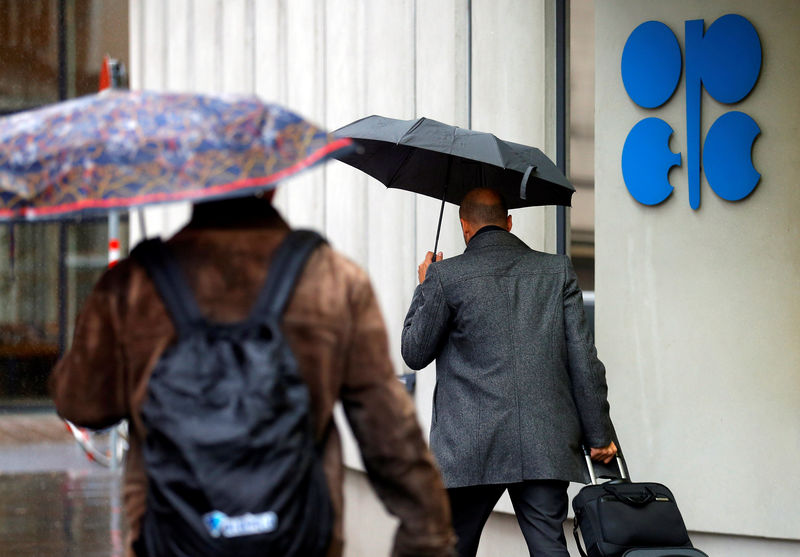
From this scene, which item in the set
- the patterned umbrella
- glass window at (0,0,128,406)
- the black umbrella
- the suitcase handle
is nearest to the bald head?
the black umbrella

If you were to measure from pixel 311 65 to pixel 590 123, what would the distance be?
280cm

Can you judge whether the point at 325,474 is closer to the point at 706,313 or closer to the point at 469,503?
the point at 469,503

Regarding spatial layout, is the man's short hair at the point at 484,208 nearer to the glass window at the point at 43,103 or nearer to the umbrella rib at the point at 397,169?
the umbrella rib at the point at 397,169

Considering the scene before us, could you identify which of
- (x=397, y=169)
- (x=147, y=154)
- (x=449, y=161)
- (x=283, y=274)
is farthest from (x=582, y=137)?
(x=147, y=154)

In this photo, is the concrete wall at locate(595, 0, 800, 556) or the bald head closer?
the bald head

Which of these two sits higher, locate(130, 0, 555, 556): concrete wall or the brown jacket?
locate(130, 0, 555, 556): concrete wall

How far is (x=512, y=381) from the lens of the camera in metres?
4.44

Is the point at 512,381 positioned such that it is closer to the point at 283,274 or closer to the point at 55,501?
the point at 283,274

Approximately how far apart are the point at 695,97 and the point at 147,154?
3804mm

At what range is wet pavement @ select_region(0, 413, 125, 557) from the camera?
712 cm

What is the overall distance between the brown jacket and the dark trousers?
203 cm

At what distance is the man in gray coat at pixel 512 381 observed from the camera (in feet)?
14.6

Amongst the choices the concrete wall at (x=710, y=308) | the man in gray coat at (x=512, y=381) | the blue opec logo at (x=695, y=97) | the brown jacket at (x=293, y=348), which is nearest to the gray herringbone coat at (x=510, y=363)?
the man in gray coat at (x=512, y=381)

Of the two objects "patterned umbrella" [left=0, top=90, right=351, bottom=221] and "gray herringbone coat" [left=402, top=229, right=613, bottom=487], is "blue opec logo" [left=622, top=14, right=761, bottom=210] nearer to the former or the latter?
"gray herringbone coat" [left=402, top=229, right=613, bottom=487]
